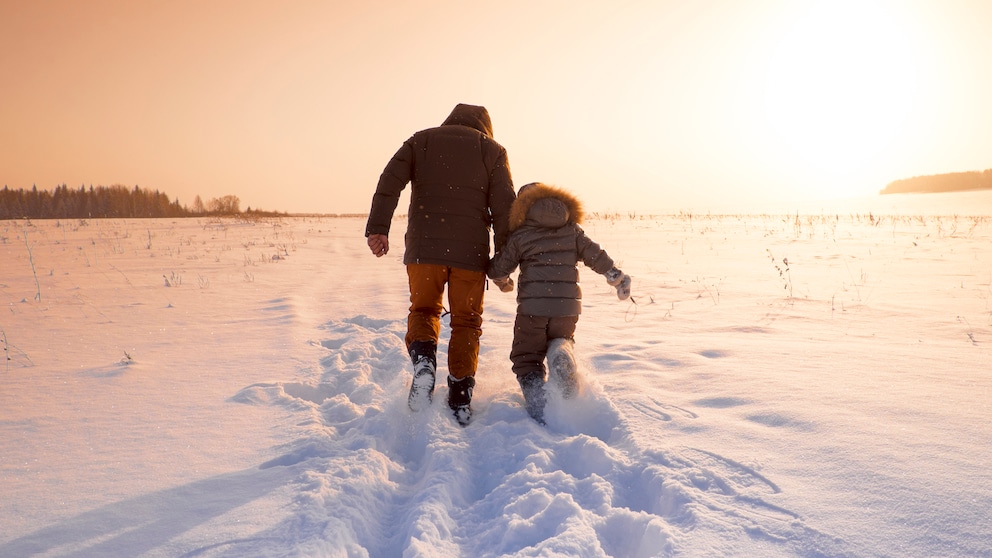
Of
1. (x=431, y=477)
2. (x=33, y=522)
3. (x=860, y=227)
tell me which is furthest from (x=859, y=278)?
(x=860, y=227)

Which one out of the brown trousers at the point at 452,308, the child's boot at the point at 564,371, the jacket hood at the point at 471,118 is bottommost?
the child's boot at the point at 564,371

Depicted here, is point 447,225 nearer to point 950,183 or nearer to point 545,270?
point 545,270

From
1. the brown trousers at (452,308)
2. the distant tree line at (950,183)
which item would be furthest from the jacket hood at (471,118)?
the distant tree line at (950,183)

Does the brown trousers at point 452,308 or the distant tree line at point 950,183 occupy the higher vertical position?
the distant tree line at point 950,183

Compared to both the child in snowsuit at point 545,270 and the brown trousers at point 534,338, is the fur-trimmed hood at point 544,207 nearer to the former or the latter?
the child in snowsuit at point 545,270

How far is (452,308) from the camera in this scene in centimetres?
317

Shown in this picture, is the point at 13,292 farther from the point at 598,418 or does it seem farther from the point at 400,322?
the point at 598,418

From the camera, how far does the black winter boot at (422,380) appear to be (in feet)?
9.40

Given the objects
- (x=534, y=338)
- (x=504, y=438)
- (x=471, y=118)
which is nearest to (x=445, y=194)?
(x=471, y=118)

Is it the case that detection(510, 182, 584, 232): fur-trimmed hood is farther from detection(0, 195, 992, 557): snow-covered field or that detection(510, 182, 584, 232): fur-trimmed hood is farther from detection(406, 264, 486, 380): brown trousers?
detection(0, 195, 992, 557): snow-covered field

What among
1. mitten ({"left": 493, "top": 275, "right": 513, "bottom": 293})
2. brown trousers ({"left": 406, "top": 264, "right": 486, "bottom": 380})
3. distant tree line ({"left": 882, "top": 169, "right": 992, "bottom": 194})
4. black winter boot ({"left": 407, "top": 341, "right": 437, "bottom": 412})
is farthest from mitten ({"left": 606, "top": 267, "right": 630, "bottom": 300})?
distant tree line ({"left": 882, "top": 169, "right": 992, "bottom": 194})

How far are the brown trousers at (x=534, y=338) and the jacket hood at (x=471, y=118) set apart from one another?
130 centimetres

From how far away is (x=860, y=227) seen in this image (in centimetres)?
1548

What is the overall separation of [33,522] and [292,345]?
258cm
